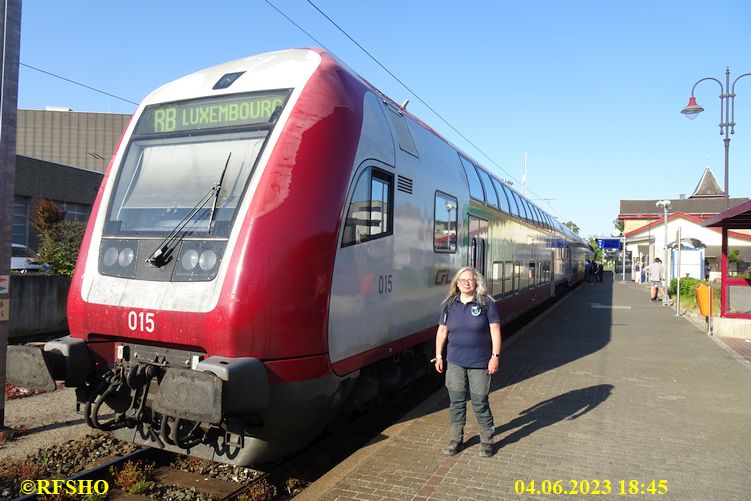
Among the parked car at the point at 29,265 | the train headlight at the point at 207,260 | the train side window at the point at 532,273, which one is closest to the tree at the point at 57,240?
the parked car at the point at 29,265

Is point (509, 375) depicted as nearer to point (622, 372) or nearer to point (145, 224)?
point (622, 372)

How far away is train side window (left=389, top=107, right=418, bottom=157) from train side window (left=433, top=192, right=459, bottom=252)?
0.88 meters

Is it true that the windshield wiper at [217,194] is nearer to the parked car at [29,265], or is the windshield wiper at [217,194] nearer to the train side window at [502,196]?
the train side window at [502,196]

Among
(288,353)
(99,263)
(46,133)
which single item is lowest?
(288,353)

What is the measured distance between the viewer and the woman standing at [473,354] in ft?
16.5

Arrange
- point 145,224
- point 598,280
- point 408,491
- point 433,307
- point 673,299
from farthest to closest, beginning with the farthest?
point 598,280, point 673,299, point 433,307, point 145,224, point 408,491

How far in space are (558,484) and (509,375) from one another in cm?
399

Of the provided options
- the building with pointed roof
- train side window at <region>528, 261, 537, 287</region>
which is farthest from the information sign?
train side window at <region>528, 261, 537, 287</region>

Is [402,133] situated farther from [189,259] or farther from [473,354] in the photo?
[189,259]

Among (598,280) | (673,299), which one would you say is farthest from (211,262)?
(598,280)

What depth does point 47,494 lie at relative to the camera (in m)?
4.25

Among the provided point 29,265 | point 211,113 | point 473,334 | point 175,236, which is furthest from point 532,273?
point 29,265

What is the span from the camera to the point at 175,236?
4.53 m

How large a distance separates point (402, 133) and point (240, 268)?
110 inches
